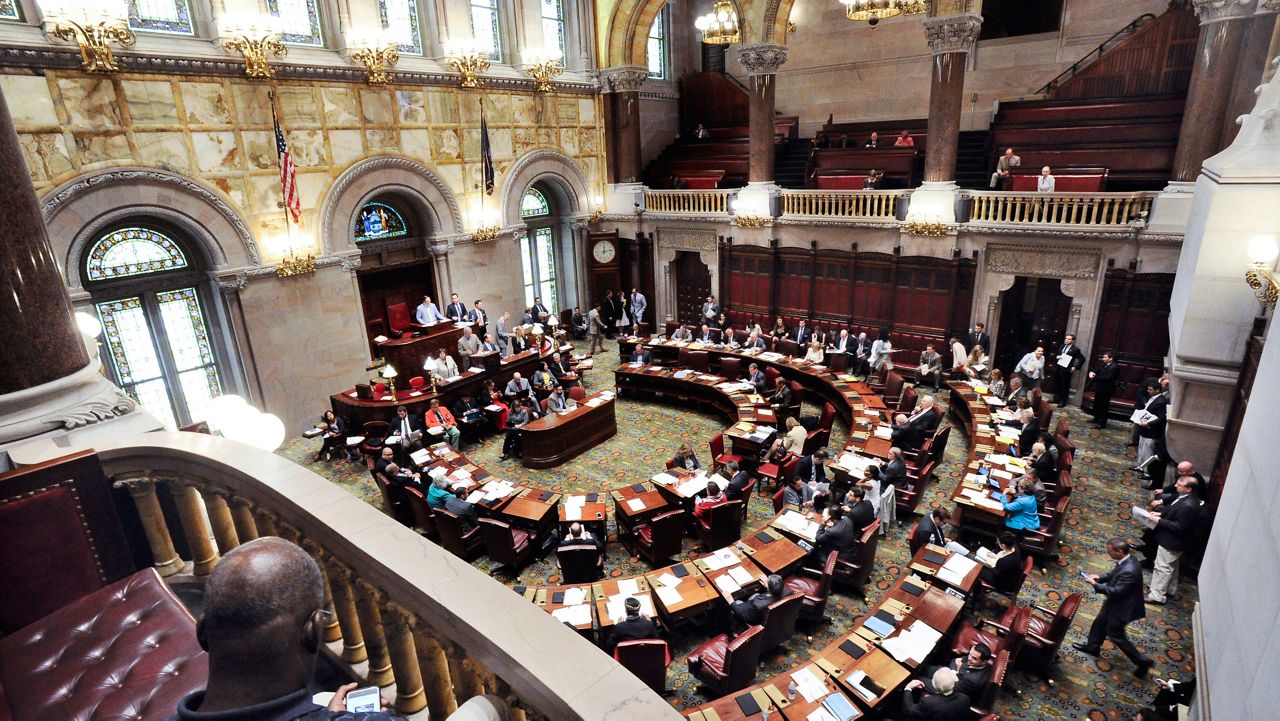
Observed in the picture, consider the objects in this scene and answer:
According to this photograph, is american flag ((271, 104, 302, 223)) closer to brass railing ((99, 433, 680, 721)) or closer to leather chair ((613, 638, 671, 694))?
brass railing ((99, 433, 680, 721))

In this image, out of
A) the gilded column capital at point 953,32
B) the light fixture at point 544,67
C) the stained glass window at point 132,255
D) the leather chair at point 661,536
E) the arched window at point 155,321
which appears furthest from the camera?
the light fixture at point 544,67

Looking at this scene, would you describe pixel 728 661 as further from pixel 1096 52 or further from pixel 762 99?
pixel 1096 52

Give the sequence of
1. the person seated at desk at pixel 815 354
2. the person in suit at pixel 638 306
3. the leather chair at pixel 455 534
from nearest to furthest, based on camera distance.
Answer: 1. the leather chair at pixel 455 534
2. the person seated at desk at pixel 815 354
3. the person in suit at pixel 638 306

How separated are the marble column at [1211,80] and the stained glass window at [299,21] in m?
17.2

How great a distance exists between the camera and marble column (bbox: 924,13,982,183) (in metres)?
14.1

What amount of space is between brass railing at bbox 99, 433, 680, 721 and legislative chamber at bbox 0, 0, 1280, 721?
0.9 inches

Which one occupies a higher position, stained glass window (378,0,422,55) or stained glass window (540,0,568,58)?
stained glass window (540,0,568,58)

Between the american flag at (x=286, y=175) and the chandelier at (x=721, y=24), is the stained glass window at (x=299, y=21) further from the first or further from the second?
the chandelier at (x=721, y=24)

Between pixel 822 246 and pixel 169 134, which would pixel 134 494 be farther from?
pixel 822 246

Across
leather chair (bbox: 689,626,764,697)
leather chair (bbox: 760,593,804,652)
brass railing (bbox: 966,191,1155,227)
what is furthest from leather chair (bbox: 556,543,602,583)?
brass railing (bbox: 966,191,1155,227)

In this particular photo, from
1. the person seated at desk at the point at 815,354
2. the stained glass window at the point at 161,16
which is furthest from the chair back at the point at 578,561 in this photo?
the stained glass window at the point at 161,16

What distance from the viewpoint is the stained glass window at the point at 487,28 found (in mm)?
16384

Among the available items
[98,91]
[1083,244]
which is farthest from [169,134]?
[1083,244]

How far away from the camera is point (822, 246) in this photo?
680 inches
